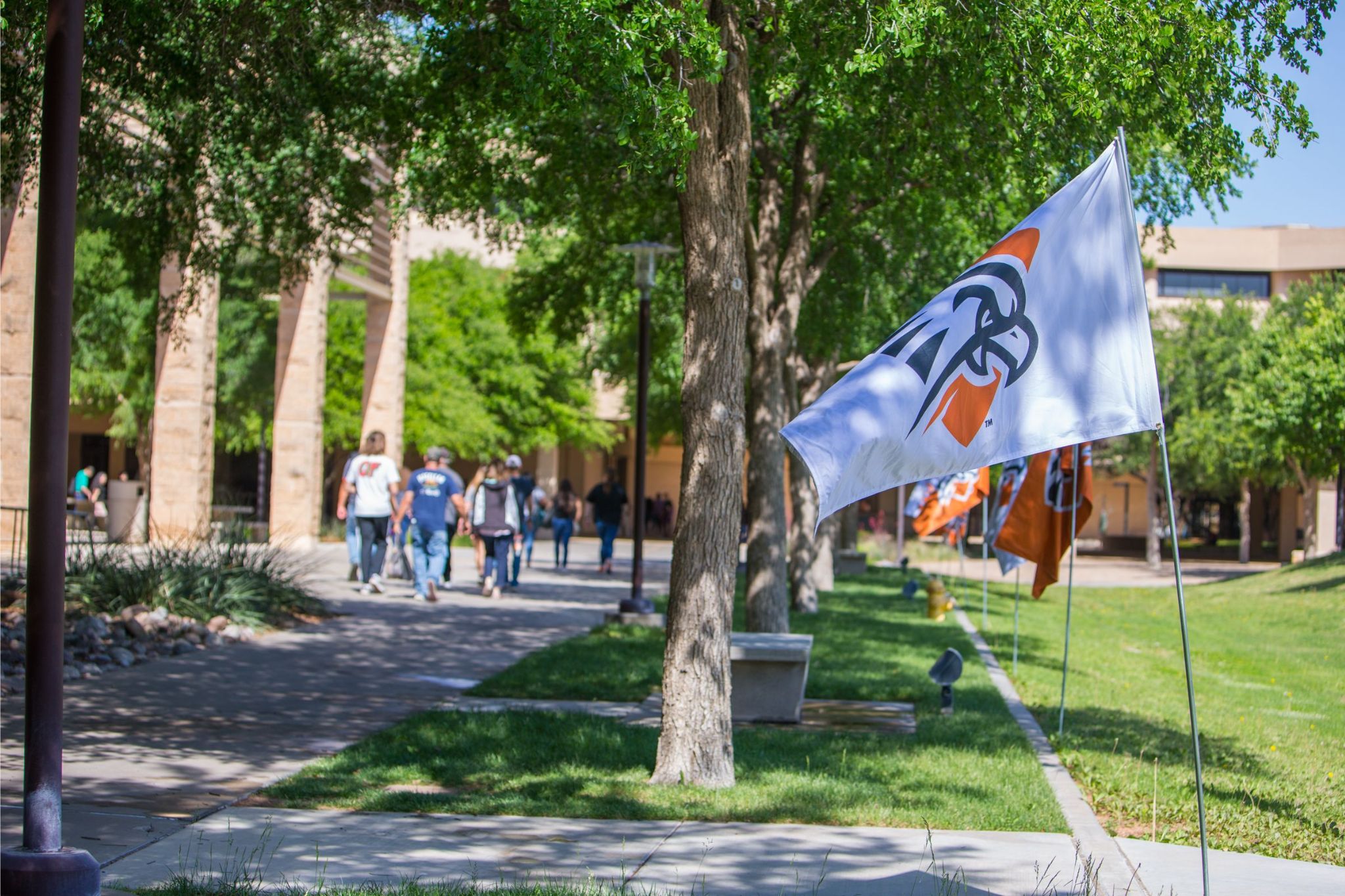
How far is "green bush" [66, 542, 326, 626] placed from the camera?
1304 cm

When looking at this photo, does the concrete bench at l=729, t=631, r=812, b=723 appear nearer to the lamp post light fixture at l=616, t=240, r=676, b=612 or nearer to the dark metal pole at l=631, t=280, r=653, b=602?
the lamp post light fixture at l=616, t=240, r=676, b=612

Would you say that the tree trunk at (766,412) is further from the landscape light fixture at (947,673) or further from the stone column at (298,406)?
the stone column at (298,406)

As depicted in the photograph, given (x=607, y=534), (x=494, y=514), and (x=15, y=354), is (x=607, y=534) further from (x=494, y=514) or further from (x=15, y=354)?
(x=15, y=354)

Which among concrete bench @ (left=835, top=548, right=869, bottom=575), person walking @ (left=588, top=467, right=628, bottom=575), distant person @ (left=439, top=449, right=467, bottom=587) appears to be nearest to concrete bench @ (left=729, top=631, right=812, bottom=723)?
distant person @ (left=439, top=449, right=467, bottom=587)

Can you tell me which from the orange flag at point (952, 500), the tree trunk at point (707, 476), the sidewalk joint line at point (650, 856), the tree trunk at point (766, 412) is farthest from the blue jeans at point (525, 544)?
the sidewalk joint line at point (650, 856)

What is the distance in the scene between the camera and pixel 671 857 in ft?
19.5

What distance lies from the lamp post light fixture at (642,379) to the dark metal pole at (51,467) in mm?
10990

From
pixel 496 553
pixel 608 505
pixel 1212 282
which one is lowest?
pixel 496 553

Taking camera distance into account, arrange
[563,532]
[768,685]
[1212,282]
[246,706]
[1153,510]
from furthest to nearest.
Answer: [1212,282], [1153,510], [563,532], [246,706], [768,685]

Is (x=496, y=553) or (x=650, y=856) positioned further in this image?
(x=496, y=553)

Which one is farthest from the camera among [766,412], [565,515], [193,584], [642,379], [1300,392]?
[1300,392]

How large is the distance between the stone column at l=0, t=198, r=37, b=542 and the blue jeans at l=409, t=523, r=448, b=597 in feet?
21.1

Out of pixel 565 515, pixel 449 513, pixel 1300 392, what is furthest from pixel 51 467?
pixel 1300 392

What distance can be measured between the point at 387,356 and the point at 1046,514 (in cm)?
2446
